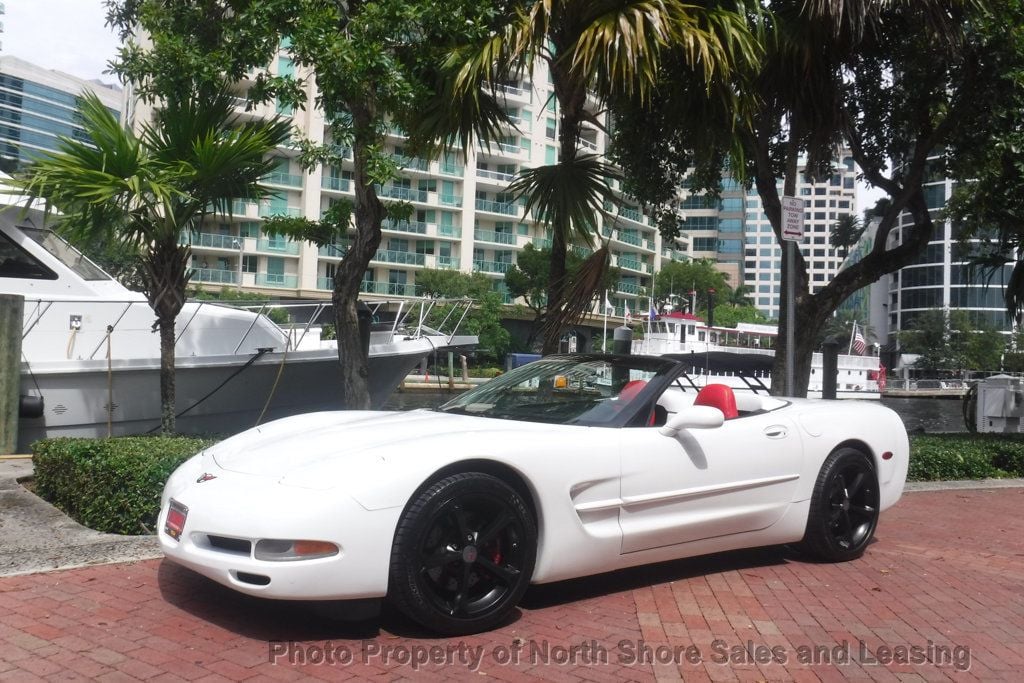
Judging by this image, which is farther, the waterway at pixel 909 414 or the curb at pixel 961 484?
the waterway at pixel 909 414

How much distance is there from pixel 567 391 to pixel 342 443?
1.35 metres

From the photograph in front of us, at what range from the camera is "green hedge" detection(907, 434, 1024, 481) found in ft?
29.1

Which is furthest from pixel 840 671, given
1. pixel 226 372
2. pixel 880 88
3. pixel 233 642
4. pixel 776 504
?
pixel 880 88

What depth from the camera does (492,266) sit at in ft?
200

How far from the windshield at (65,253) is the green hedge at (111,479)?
5.20 meters

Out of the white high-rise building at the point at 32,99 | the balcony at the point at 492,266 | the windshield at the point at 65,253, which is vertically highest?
the white high-rise building at the point at 32,99

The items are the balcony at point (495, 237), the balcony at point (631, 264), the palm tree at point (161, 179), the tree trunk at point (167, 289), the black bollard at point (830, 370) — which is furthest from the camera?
the balcony at point (631, 264)

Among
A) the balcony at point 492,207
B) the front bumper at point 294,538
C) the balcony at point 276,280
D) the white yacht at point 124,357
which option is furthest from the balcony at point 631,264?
the front bumper at point 294,538

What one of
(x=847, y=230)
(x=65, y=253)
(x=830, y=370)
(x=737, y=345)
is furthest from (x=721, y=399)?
(x=737, y=345)

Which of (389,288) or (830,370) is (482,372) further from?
(830,370)

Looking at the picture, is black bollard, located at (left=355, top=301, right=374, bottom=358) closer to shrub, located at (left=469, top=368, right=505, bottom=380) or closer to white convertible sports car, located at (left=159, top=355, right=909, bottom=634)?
white convertible sports car, located at (left=159, top=355, right=909, bottom=634)

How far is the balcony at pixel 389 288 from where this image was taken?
184 ft

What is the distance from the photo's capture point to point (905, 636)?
12.8 feet

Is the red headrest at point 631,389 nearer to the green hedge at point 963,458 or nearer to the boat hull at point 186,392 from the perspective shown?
the green hedge at point 963,458
